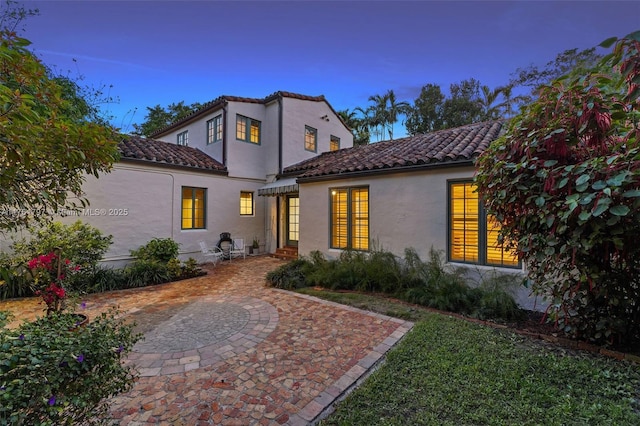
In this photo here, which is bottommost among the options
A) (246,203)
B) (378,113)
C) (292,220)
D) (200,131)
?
(292,220)

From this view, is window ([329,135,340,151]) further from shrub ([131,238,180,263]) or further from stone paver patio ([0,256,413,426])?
stone paver patio ([0,256,413,426])

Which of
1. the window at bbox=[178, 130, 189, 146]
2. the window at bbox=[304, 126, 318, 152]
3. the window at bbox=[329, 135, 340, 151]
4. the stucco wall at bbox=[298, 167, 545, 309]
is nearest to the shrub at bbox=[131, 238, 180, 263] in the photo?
the stucco wall at bbox=[298, 167, 545, 309]

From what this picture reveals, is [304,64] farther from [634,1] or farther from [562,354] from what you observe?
[562,354]

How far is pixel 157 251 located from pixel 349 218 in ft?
29.5

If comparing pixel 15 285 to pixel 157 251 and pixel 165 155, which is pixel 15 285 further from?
pixel 165 155

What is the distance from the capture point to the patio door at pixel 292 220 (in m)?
17.5

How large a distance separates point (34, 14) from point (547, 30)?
22.4m

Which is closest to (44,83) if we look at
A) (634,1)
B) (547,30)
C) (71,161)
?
(71,161)

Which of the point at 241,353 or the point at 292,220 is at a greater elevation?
the point at 292,220

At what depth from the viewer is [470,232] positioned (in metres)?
9.07

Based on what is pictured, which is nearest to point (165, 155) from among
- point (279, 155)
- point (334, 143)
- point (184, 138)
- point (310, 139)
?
point (279, 155)

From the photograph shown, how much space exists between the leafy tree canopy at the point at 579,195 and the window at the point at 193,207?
46.8ft

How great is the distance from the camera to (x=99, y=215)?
11992mm

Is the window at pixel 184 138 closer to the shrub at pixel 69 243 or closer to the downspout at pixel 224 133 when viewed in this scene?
the downspout at pixel 224 133
